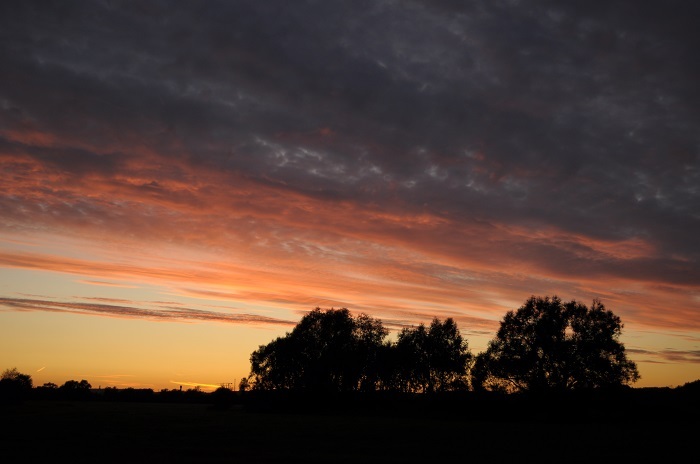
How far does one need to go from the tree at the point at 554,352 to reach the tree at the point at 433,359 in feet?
80.7

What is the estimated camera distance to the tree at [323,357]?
122312mm

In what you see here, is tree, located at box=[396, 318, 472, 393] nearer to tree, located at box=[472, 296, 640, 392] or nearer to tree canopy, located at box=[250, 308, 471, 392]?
tree canopy, located at box=[250, 308, 471, 392]

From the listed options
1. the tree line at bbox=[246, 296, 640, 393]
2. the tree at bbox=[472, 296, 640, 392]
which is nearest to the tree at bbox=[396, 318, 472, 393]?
the tree line at bbox=[246, 296, 640, 393]

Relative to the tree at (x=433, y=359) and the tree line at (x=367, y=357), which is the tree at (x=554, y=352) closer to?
the tree line at (x=367, y=357)

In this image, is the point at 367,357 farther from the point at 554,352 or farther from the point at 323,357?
the point at 554,352

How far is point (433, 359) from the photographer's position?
125438mm

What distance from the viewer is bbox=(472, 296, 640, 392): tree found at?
87.6 m

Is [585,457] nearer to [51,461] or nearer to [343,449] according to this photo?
[343,449]

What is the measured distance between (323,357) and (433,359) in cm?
2692

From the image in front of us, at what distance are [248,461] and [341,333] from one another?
104 metres

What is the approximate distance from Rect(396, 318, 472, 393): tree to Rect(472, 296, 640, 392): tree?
24.6 m

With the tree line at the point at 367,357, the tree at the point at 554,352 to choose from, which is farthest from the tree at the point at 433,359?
the tree at the point at 554,352

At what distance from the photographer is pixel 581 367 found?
88125 mm

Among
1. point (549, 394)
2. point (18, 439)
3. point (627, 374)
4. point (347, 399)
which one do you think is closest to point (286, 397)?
point (347, 399)
